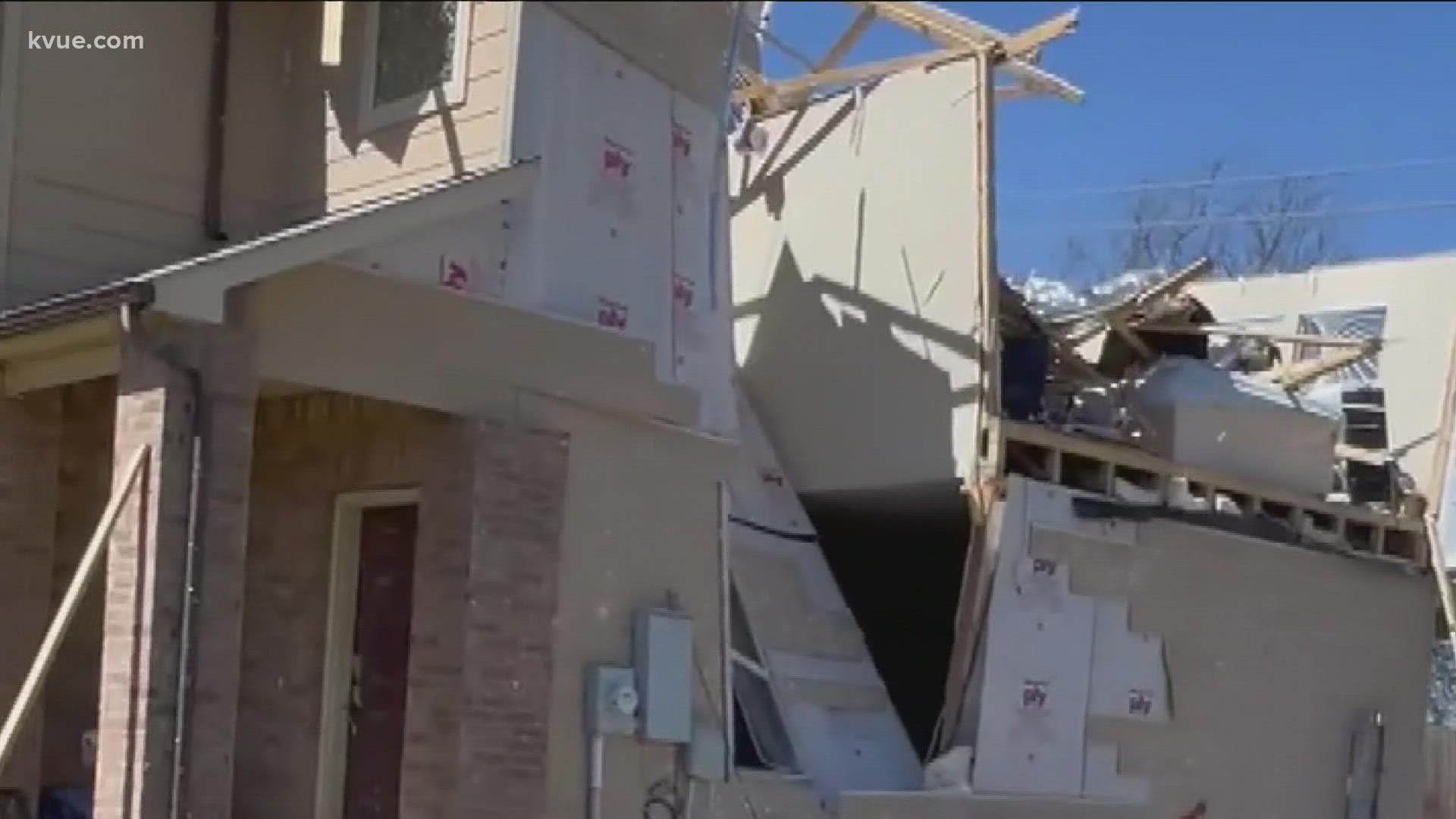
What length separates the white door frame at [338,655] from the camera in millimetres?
10297

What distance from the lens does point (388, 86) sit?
9766 mm

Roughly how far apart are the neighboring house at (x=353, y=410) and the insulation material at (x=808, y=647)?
3.80 feet

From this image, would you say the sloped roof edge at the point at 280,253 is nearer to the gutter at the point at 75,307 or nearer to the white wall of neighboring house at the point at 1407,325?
the gutter at the point at 75,307

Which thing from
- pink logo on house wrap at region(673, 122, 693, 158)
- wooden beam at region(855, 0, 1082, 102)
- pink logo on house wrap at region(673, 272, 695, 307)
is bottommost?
pink logo on house wrap at region(673, 272, 695, 307)

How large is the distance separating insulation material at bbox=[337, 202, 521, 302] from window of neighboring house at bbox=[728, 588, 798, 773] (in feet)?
9.30

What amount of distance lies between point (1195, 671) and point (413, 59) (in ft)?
22.0

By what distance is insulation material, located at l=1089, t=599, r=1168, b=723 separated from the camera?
12.4 meters

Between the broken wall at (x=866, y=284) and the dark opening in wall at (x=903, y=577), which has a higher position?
the broken wall at (x=866, y=284)

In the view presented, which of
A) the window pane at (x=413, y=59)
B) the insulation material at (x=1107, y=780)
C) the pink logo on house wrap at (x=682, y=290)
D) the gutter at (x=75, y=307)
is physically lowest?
the insulation material at (x=1107, y=780)

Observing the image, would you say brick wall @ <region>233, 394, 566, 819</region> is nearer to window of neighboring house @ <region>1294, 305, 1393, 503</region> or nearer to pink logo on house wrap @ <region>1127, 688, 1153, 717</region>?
pink logo on house wrap @ <region>1127, 688, 1153, 717</region>

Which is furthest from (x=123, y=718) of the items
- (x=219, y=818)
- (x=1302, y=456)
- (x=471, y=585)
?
(x=1302, y=456)

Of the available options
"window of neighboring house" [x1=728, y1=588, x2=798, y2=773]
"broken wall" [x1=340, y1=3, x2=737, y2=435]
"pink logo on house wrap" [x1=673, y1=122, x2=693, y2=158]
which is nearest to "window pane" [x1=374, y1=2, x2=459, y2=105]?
"broken wall" [x1=340, y1=3, x2=737, y2=435]

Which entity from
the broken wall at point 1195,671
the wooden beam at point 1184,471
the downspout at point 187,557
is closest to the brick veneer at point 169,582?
the downspout at point 187,557

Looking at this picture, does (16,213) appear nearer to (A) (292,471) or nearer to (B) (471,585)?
(A) (292,471)
